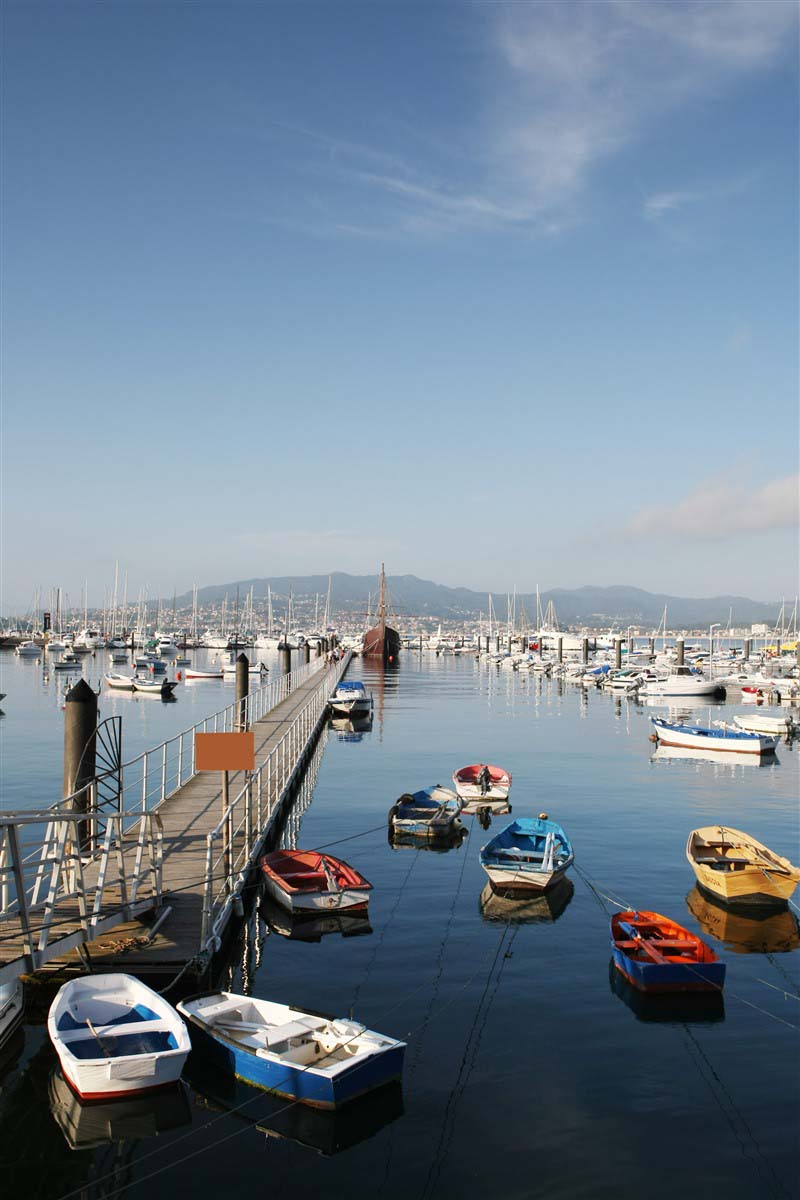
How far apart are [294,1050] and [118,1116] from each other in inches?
89.9

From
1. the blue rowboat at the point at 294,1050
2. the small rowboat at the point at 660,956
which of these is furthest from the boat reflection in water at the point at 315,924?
the blue rowboat at the point at 294,1050

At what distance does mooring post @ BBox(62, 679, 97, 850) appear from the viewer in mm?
19609

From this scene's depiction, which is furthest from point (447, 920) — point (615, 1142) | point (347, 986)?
point (615, 1142)

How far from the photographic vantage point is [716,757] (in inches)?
1918

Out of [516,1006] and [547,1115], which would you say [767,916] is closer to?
[516,1006]

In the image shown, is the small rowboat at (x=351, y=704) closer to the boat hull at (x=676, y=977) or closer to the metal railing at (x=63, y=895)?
the metal railing at (x=63, y=895)

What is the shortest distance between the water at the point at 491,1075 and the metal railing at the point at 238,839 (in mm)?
1249

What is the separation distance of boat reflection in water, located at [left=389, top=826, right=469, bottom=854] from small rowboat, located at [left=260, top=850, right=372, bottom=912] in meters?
5.74

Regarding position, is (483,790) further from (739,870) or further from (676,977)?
(676,977)

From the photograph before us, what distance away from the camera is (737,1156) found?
11.1 meters

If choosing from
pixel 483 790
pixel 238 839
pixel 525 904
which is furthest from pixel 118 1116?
pixel 483 790

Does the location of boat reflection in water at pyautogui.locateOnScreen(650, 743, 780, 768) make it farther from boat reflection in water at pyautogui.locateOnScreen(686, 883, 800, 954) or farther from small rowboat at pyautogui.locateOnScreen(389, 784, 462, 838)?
boat reflection in water at pyautogui.locateOnScreen(686, 883, 800, 954)

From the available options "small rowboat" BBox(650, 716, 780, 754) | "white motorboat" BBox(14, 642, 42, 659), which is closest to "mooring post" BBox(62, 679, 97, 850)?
"small rowboat" BBox(650, 716, 780, 754)

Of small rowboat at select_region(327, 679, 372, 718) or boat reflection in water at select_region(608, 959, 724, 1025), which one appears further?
small rowboat at select_region(327, 679, 372, 718)
